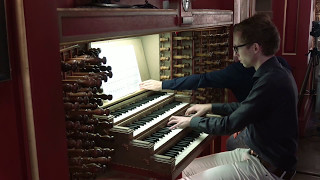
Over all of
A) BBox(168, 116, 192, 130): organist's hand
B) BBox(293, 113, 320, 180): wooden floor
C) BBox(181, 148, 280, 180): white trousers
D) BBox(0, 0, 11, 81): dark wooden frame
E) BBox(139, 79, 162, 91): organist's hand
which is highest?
BBox(0, 0, 11, 81): dark wooden frame

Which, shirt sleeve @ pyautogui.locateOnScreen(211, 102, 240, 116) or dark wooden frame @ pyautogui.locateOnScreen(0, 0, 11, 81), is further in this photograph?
shirt sleeve @ pyautogui.locateOnScreen(211, 102, 240, 116)

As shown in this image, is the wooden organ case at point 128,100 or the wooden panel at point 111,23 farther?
the wooden organ case at point 128,100

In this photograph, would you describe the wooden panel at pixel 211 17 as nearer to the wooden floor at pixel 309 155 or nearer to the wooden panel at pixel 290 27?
the wooden floor at pixel 309 155

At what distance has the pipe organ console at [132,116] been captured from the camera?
2.06 metres

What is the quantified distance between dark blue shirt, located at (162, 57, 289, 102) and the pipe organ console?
5.9 inches

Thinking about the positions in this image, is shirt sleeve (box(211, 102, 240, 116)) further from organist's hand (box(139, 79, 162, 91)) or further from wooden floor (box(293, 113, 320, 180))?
wooden floor (box(293, 113, 320, 180))

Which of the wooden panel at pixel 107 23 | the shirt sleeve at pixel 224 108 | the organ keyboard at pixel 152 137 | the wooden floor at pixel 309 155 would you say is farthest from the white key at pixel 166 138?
the wooden floor at pixel 309 155

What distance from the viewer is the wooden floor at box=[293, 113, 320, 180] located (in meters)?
4.59

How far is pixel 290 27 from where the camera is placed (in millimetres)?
6410

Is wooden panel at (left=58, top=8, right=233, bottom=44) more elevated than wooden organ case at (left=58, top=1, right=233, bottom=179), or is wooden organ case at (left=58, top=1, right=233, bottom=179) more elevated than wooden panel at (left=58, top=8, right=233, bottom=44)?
wooden panel at (left=58, top=8, right=233, bottom=44)

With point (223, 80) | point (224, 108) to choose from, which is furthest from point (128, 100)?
point (223, 80)

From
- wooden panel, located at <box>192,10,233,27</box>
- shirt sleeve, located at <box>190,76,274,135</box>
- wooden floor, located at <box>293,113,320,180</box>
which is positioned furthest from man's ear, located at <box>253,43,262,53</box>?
wooden floor, located at <box>293,113,320,180</box>

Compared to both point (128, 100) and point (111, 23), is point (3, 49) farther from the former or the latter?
point (128, 100)

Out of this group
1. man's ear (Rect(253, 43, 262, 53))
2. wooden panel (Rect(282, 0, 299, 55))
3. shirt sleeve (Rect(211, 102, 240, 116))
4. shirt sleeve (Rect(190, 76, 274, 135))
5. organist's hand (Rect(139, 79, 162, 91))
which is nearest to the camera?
shirt sleeve (Rect(190, 76, 274, 135))
